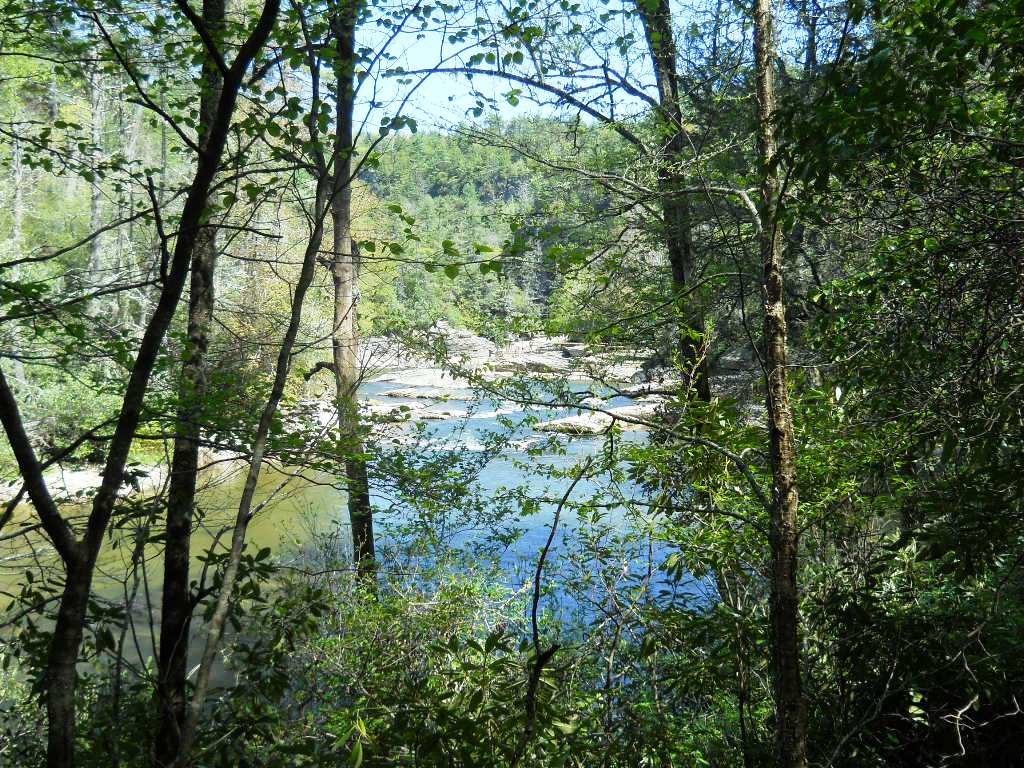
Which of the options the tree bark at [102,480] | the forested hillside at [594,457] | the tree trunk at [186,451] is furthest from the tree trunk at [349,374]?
the tree bark at [102,480]

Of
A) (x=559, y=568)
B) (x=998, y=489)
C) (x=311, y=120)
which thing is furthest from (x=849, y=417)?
(x=311, y=120)

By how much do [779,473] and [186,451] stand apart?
2932 millimetres

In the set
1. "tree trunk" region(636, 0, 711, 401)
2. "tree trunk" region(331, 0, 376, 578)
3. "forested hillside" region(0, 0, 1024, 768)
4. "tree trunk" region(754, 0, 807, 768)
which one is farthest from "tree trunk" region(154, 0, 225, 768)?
"tree trunk" region(636, 0, 711, 401)

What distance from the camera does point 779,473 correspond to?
290cm

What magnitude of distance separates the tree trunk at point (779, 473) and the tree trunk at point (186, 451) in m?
2.29

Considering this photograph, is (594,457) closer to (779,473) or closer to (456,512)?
(779,473)

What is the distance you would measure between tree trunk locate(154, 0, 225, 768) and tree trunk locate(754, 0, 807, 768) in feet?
7.52

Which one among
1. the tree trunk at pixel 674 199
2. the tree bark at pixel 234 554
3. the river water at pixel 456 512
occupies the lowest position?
the river water at pixel 456 512

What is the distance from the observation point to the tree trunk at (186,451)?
11.0 feet

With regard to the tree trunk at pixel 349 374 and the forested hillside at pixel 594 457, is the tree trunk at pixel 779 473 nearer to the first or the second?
the forested hillside at pixel 594 457

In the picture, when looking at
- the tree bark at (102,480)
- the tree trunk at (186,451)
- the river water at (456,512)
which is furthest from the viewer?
the river water at (456,512)

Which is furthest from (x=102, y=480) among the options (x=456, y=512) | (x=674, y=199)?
(x=456, y=512)

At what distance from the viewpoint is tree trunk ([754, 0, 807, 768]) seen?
2750 mm

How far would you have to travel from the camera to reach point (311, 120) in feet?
8.68
